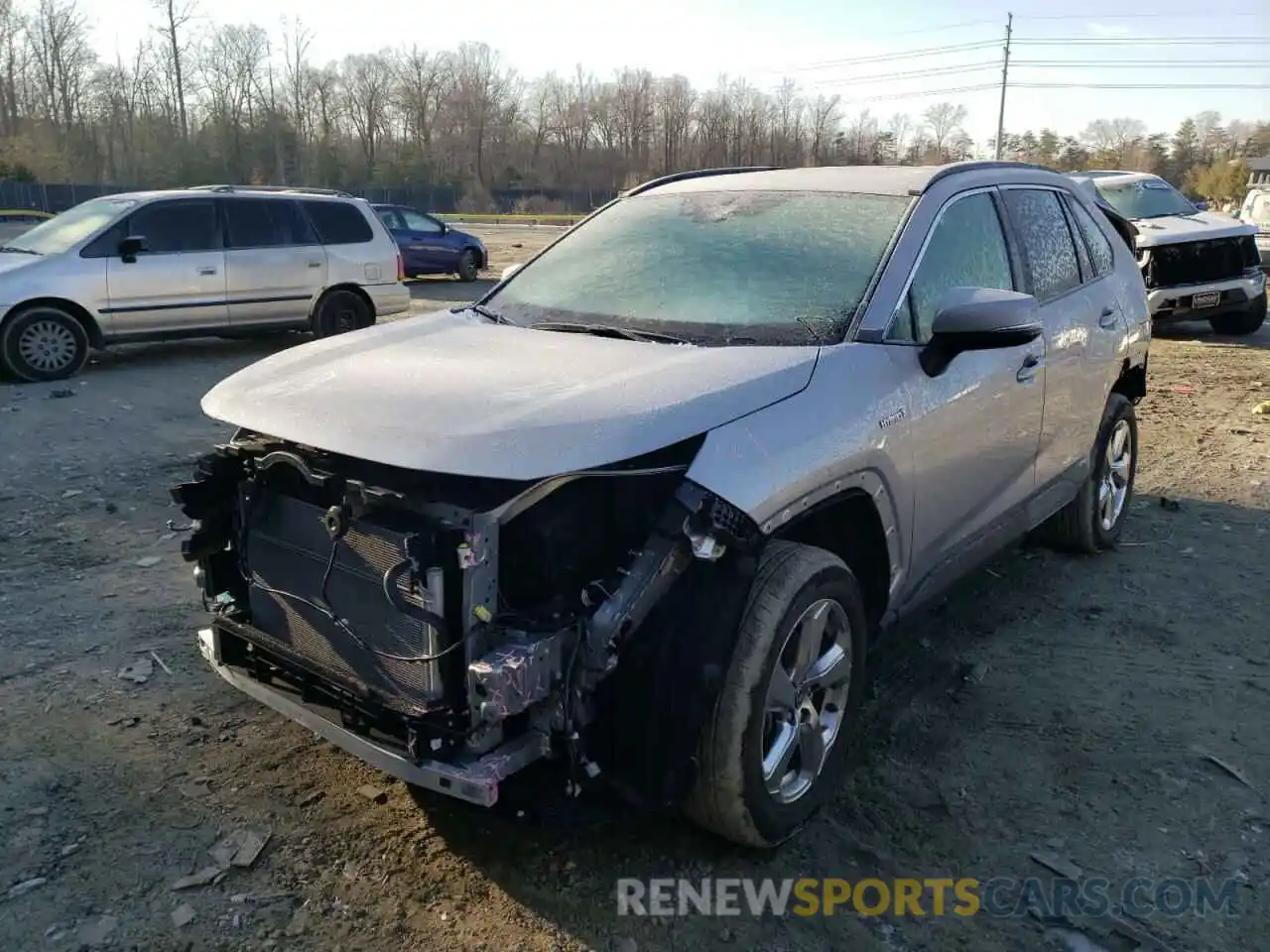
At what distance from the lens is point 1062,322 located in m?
4.38

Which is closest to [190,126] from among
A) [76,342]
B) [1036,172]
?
[76,342]

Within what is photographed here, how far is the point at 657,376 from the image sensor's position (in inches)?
112

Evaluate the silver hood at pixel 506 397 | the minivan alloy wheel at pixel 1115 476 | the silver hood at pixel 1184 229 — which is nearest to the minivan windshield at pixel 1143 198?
the silver hood at pixel 1184 229

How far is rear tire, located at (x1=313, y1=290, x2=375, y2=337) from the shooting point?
1177cm

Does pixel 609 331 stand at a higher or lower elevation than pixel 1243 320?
higher

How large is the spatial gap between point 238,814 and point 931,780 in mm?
2192

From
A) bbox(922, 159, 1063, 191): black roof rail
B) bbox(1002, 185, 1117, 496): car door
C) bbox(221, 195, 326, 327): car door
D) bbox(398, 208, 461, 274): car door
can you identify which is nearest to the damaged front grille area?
bbox(1002, 185, 1117, 496): car door

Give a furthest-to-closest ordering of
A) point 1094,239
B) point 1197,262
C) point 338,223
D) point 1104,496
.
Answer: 1. point 1197,262
2. point 338,223
3. point 1104,496
4. point 1094,239

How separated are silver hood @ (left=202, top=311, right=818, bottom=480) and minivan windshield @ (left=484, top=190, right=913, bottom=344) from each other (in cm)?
20

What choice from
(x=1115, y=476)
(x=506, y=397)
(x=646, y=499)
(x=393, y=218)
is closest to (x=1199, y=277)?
(x=1115, y=476)

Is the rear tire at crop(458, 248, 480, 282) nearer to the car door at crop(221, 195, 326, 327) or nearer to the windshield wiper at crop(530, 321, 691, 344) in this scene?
the car door at crop(221, 195, 326, 327)

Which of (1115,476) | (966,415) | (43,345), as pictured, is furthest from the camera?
(43,345)

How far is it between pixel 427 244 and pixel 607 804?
1915 cm

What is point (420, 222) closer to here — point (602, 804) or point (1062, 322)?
point (1062, 322)
